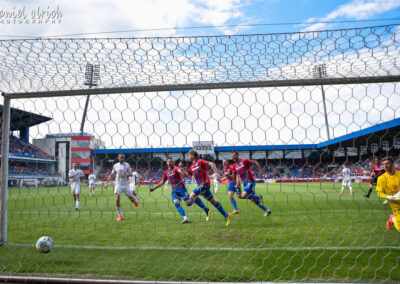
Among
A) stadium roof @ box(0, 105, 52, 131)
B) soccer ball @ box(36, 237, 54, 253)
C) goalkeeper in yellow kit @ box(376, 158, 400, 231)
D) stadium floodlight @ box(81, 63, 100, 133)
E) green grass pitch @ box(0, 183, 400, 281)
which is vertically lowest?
green grass pitch @ box(0, 183, 400, 281)

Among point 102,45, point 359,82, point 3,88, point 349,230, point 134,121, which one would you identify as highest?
point 102,45

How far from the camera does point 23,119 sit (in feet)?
12.5

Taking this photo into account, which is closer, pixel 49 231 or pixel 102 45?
pixel 102 45

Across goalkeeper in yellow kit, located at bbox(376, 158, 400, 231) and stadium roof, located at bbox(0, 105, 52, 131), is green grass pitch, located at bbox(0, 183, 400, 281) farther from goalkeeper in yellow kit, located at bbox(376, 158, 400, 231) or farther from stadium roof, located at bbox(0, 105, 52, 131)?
stadium roof, located at bbox(0, 105, 52, 131)

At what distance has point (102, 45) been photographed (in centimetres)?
330

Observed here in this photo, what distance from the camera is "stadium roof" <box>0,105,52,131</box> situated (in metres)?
3.56

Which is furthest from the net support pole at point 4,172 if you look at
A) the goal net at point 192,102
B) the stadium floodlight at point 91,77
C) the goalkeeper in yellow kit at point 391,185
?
the goalkeeper in yellow kit at point 391,185

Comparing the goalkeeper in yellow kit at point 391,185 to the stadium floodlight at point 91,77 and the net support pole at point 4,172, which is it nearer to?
the stadium floodlight at point 91,77

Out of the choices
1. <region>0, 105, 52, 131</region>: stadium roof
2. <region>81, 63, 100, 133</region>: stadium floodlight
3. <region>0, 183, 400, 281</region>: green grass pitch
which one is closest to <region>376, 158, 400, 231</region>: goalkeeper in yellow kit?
<region>0, 183, 400, 281</region>: green grass pitch

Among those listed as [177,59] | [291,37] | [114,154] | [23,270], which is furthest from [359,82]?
[23,270]

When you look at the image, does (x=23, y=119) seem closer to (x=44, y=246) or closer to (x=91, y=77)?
(x=91, y=77)

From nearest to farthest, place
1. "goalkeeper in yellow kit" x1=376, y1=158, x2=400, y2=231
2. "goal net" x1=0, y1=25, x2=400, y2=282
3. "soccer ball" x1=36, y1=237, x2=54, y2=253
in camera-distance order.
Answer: "goal net" x1=0, y1=25, x2=400, y2=282 < "soccer ball" x1=36, y1=237, x2=54, y2=253 < "goalkeeper in yellow kit" x1=376, y1=158, x2=400, y2=231

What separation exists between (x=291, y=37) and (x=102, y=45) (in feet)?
7.25

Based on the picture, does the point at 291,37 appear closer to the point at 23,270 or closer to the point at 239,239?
the point at 239,239
